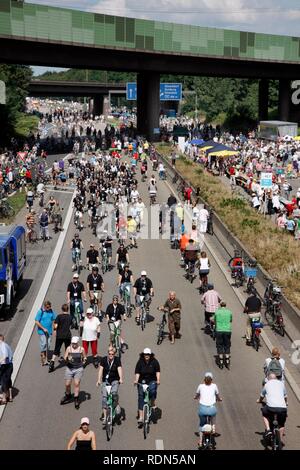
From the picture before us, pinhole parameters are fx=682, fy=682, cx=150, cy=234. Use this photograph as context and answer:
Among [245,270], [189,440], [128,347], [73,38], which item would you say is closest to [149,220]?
[245,270]

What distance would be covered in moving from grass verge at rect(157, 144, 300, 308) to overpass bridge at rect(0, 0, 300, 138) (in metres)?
27.1

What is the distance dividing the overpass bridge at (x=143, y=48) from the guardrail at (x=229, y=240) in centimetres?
2042

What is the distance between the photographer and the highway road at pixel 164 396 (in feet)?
39.9

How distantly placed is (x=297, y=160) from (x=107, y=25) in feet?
86.2

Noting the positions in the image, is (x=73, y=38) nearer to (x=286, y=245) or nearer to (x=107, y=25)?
(x=107, y=25)

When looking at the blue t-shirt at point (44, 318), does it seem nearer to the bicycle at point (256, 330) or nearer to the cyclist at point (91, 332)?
the cyclist at point (91, 332)

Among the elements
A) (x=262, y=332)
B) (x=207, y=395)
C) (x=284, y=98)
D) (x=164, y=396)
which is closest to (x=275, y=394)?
(x=207, y=395)

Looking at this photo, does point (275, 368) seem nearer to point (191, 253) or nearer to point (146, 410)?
point (146, 410)

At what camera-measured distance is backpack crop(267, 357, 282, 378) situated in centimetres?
1282

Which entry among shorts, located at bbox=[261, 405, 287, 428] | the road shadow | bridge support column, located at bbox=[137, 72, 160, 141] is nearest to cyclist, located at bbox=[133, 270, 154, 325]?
the road shadow

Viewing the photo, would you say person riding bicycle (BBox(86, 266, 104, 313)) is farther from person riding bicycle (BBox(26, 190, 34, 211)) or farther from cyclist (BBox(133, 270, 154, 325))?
person riding bicycle (BBox(26, 190, 34, 211))

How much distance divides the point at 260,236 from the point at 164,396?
15272mm

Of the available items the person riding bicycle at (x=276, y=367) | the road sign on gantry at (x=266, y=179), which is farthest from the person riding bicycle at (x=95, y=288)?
the road sign on gantry at (x=266, y=179)

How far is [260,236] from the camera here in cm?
2841
